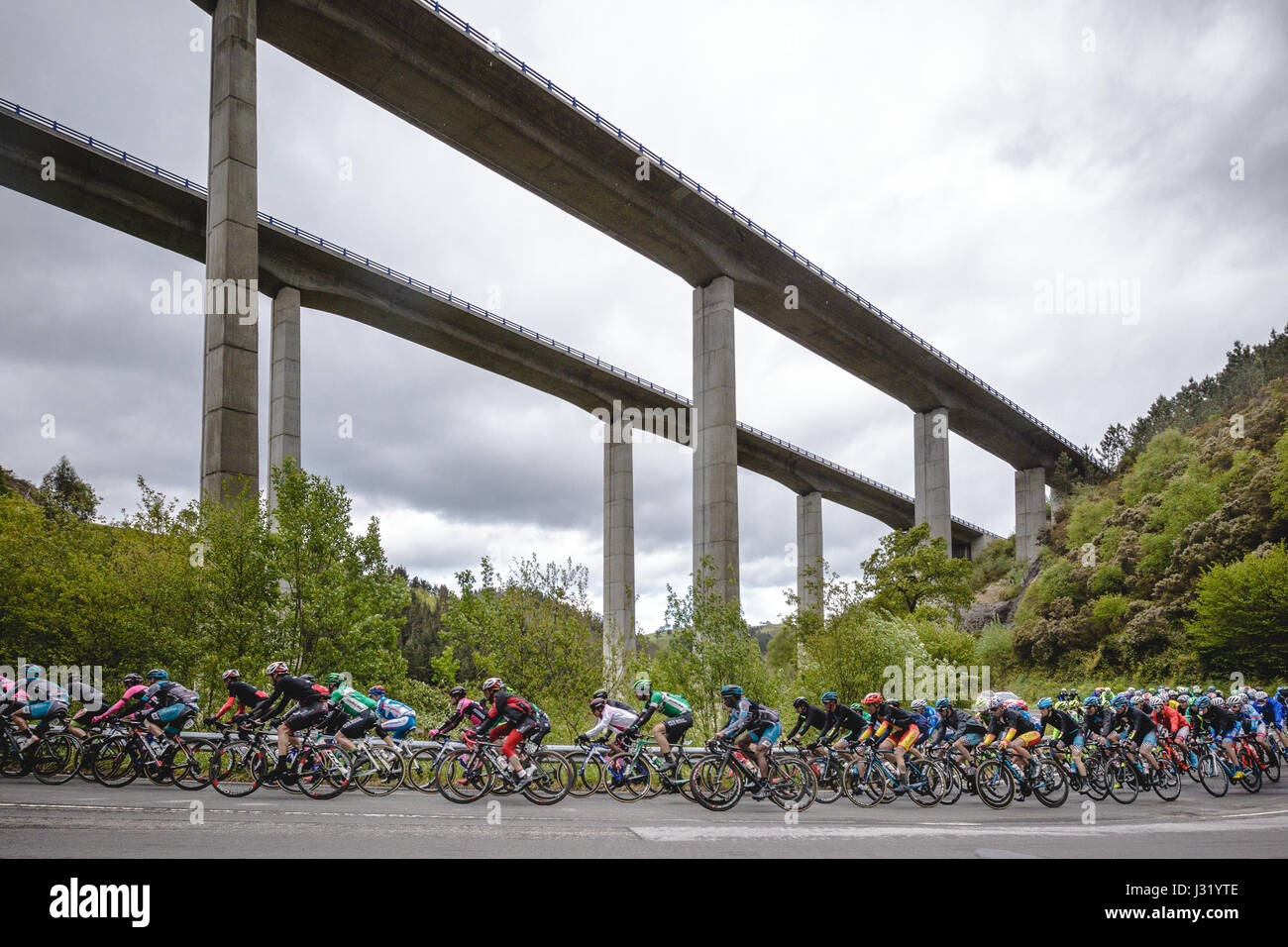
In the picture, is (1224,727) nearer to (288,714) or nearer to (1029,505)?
(288,714)

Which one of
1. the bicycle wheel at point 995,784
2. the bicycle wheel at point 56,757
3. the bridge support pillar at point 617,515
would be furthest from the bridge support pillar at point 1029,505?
the bicycle wheel at point 56,757

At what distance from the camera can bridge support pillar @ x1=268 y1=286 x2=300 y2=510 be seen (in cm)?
4100

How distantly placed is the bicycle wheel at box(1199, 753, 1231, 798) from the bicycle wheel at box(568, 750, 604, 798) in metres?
12.0

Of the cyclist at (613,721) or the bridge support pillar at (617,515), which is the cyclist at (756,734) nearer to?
the cyclist at (613,721)

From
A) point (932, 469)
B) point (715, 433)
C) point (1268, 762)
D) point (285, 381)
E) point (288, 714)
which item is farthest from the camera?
point (932, 469)

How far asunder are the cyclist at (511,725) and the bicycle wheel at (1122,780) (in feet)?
35.0

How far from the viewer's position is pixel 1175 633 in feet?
136

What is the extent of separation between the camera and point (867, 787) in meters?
15.7

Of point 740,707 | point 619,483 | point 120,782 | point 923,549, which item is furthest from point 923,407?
point 120,782

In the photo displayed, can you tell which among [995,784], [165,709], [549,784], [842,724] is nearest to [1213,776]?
[995,784]

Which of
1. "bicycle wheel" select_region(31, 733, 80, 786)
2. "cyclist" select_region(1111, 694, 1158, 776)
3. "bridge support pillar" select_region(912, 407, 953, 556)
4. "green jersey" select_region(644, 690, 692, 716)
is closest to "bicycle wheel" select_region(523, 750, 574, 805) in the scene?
"green jersey" select_region(644, 690, 692, 716)

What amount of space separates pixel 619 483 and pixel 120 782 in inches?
1785

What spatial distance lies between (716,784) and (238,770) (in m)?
7.27
